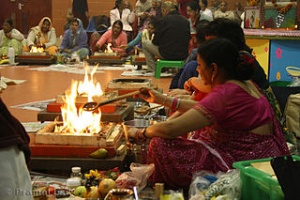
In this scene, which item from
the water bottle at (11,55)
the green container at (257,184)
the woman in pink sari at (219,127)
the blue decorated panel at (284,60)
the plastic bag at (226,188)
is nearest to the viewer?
the green container at (257,184)

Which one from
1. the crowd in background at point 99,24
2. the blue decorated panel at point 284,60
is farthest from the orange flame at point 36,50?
the blue decorated panel at point 284,60

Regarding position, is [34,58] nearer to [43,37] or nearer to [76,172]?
[43,37]

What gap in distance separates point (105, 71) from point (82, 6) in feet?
21.4

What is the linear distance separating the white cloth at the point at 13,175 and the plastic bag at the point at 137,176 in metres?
1.75

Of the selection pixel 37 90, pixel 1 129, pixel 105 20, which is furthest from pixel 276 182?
pixel 105 20

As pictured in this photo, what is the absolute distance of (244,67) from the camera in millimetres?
3469

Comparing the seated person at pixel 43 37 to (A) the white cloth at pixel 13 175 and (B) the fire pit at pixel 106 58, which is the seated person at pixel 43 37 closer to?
(B) the fire pit at pixel 106 58

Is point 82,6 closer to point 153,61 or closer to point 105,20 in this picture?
point 105,20

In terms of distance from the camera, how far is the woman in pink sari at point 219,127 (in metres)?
3.38

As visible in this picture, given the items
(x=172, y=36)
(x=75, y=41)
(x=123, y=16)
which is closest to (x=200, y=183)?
(x=172, y=36)

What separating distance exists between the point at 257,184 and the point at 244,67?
80cm

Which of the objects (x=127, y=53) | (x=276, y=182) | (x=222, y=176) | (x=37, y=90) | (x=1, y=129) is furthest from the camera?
(x=127, y=53)

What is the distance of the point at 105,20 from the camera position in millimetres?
16672

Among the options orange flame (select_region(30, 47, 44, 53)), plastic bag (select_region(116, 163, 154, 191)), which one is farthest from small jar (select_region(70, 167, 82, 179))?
orange flame (select_region(30, 47, 44, 53))
